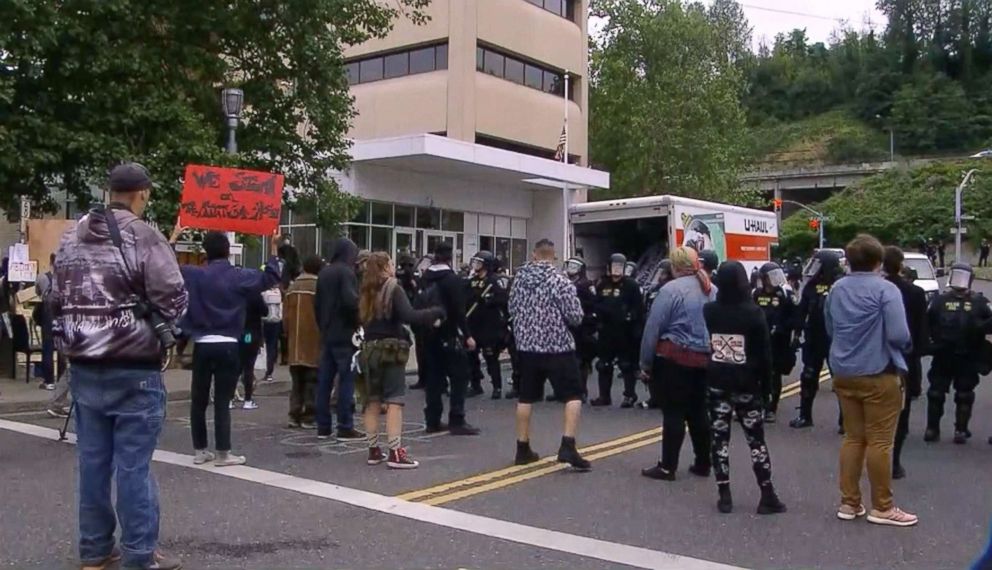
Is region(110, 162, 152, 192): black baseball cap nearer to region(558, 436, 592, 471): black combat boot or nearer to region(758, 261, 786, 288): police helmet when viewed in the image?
region(558, 436, 592, 471): black combat boot

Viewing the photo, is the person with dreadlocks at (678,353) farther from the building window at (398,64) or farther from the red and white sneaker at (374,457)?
the building window at (398,64)

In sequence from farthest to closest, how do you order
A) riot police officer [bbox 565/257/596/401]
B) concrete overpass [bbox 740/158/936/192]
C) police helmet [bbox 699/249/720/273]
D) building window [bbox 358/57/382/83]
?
concrete overpass [bbox 740/158/936/192], building window [bbox 358/57/382/83], riot police officer [bbox 565/257/596/401], police helmet [bbox 699/249/720/273]

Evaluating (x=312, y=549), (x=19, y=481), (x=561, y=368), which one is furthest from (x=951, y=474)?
(x=19, y=481)

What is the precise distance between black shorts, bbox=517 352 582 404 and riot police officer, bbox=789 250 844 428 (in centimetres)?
401

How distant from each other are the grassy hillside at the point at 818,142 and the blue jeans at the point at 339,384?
92.4m

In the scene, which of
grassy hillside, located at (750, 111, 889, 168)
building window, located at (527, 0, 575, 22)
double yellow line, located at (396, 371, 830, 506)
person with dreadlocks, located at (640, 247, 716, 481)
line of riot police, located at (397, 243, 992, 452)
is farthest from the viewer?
grassy hillside, located at (750, 111, 889, 168)

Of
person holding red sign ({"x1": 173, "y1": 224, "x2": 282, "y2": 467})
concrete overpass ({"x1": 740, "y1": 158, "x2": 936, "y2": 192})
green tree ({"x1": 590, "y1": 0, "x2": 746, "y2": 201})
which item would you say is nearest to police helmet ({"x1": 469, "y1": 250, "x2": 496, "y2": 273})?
person holding red sign ({"x1": 173, "y1": 224, "x2": 282, "y2": 467})

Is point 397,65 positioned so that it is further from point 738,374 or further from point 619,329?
point 738,374

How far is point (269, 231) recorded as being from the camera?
497 inches

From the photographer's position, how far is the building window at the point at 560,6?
3484cm

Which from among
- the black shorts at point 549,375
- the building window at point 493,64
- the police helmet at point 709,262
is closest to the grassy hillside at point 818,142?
the building window at point 493,64

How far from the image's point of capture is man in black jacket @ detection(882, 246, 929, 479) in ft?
29.0

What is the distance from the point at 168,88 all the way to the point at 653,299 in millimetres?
9421

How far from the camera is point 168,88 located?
16469mm
